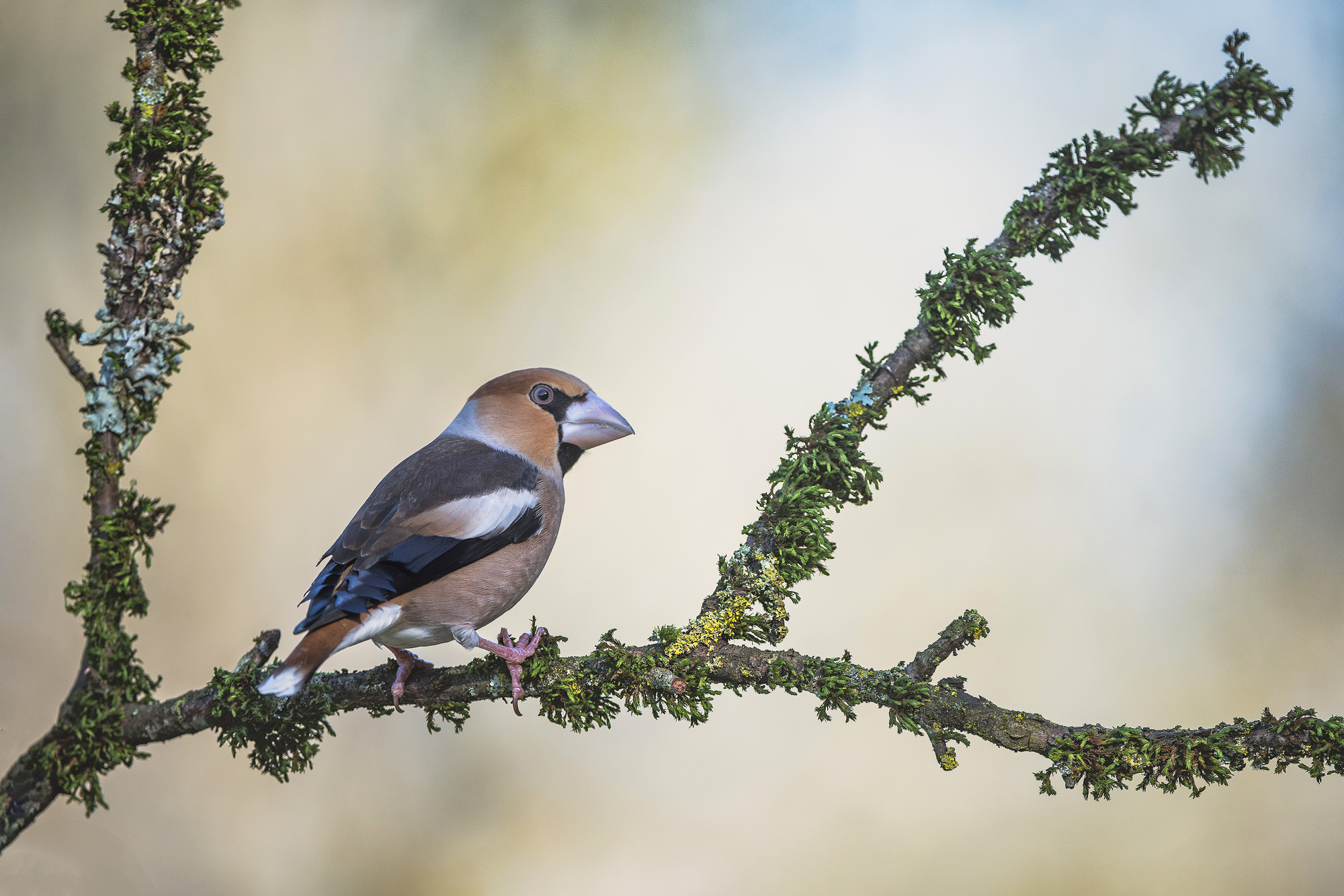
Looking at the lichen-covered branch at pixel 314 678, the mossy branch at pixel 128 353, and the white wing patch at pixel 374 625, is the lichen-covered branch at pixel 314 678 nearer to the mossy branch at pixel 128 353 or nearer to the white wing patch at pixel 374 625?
the mossy branch at pixel 128 353

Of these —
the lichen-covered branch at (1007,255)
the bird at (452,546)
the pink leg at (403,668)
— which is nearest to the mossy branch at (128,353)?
the bird at (452,546)

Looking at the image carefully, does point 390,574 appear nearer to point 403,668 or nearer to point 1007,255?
point 403,668

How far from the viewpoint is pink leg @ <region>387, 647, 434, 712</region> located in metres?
2.13

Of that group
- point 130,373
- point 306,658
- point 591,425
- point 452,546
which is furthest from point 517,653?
point 130,373

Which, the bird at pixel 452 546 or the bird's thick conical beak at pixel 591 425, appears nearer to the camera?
the bird at pixel 452 546

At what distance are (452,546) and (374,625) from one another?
252 mm

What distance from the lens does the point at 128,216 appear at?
1.96 metres

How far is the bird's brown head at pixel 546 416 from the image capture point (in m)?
2.58

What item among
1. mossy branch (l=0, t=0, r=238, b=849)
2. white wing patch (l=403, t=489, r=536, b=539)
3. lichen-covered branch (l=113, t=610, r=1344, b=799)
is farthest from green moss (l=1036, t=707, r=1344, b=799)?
mossy branch (l=0, t=0, r=238, b=849)

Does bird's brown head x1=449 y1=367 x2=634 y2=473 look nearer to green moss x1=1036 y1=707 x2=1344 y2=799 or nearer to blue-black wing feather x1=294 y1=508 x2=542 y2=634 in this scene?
blue-black wing feather x1=294 y1=508 x2=542 y2=634

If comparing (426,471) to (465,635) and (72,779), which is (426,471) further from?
(72,779)

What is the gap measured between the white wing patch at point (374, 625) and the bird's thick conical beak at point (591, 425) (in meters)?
0.74

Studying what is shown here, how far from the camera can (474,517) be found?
87.0 inches

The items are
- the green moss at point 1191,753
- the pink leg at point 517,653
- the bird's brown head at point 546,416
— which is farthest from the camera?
the bird's brown head at point 546,416
